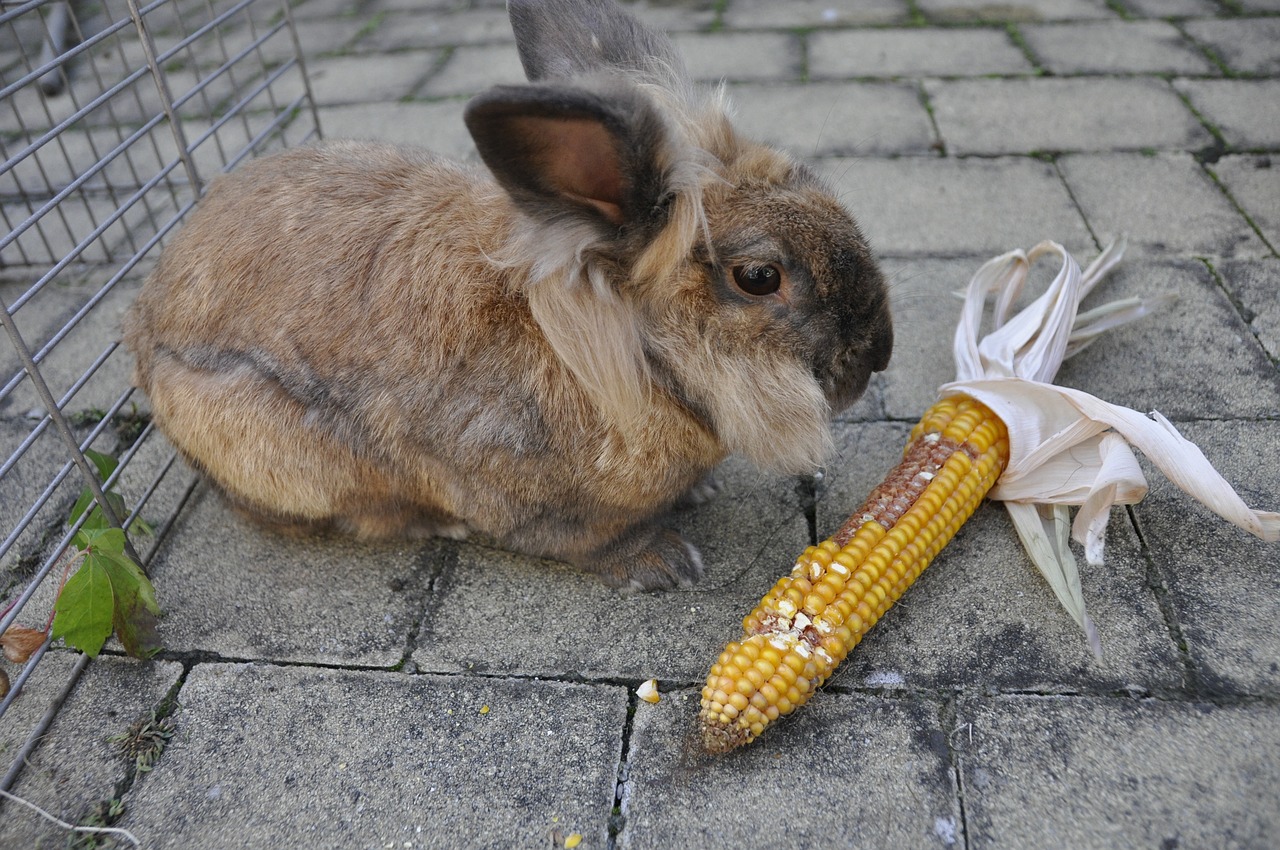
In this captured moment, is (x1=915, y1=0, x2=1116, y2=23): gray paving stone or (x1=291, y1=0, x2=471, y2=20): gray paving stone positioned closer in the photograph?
(x1=915, y1=0, x2=1116, y2=23): gray paving stone

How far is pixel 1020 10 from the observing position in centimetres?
590

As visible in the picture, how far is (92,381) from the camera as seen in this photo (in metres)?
3.54

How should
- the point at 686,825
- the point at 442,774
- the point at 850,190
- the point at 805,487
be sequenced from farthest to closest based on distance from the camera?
the point at 850,190 → the point at 805,487 → the point at 442,774 → the point at 686,825

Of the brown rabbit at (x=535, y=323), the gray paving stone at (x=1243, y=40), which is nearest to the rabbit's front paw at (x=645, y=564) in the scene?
the brown rabbit at (x=535, y=323)

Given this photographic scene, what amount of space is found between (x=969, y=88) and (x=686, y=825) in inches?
173

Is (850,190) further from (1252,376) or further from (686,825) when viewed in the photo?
(686,825)

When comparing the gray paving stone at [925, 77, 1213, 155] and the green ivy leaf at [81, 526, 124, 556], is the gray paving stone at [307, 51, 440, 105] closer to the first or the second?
the gray paving stone at [925, 77, 1213, 155]

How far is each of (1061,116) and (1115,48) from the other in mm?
1025

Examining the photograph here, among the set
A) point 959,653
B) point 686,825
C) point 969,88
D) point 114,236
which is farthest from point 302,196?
point 969,88

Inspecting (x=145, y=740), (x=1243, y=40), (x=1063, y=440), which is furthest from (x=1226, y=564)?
(x=1243, y=40)

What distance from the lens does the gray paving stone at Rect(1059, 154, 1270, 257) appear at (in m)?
3.68

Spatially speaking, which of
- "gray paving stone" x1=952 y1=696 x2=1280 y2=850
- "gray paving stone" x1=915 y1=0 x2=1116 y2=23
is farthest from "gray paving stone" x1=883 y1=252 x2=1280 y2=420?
"gray paving stone" x1=915 y1=0 x2=1116 y2=23

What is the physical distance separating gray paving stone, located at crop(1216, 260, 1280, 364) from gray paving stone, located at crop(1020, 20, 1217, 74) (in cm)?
199

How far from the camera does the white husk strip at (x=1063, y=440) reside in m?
2.29
